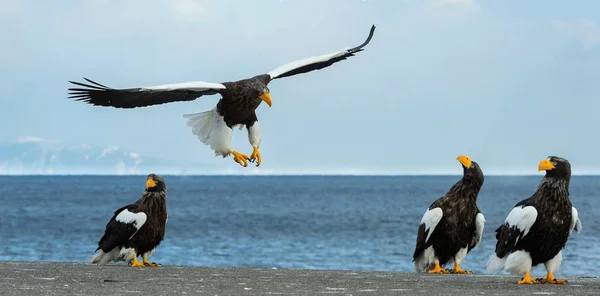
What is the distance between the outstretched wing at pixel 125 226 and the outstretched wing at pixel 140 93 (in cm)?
131

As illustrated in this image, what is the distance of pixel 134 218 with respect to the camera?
42.0ft

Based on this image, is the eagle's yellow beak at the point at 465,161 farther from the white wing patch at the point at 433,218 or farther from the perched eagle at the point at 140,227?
the perched eagle at the point at 140,227

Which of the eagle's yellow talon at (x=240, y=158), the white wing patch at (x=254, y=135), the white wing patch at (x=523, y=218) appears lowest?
the white wing patch at (x=523, y=218)

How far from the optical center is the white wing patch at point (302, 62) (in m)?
14.2

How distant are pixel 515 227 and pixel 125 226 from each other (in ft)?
16.6

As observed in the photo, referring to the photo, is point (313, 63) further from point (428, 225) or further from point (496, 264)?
point (496, 264)

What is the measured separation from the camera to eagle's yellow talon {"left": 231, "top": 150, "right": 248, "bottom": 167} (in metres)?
12.8

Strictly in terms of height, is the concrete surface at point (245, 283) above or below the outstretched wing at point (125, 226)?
below

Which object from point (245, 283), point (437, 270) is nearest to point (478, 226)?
point (437, 270)

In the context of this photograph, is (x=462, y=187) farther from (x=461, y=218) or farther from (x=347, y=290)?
(x=347, y=290)

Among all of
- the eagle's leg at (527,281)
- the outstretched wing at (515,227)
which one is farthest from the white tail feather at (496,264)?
the eagle's leg at (527,281)

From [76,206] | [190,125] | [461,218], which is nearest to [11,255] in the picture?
[190,125]

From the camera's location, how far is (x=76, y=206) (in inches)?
3812

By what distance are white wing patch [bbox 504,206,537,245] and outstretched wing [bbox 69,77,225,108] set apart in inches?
172
